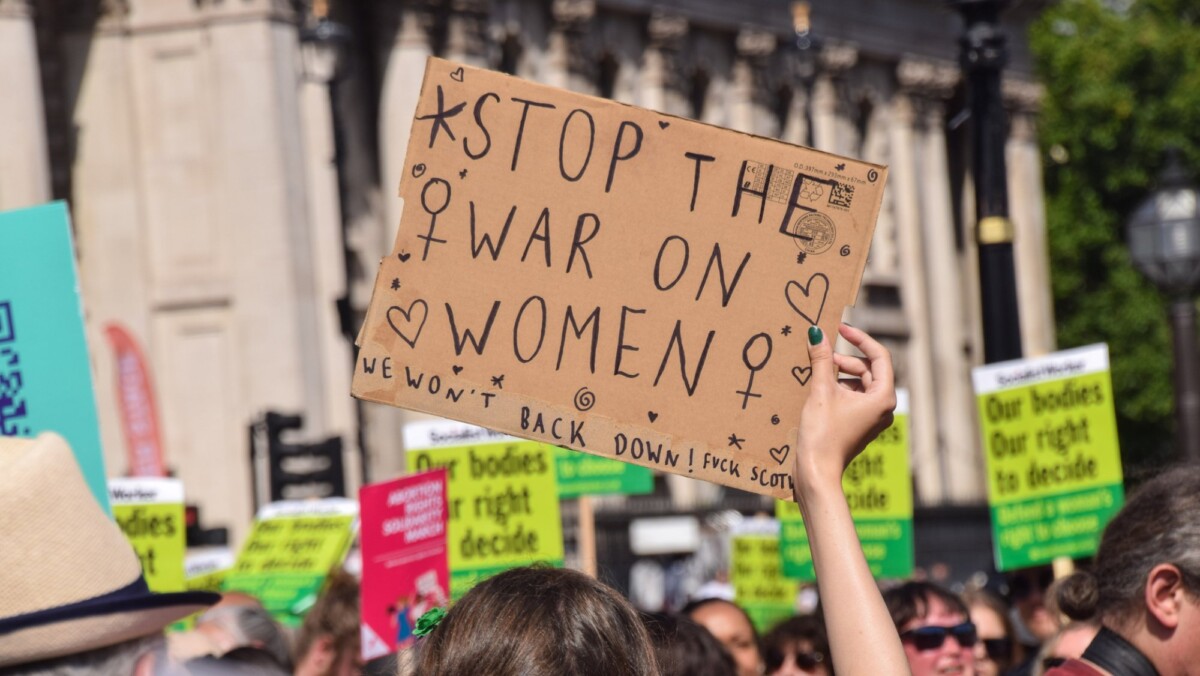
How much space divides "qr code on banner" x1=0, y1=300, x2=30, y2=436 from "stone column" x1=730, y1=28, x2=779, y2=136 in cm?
3742

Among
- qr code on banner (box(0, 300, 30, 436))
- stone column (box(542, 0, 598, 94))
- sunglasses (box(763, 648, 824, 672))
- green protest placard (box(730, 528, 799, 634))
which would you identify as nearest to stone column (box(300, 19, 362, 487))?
stone column (box(542, 0, 598, 94))

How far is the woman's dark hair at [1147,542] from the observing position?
432cm

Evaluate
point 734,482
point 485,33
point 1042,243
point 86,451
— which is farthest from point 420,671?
point 1042,243

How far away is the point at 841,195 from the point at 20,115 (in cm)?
2311

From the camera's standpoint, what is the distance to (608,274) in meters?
4.52

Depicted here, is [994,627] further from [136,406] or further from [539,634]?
[136,406]

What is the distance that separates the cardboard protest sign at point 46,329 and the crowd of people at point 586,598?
90 cm

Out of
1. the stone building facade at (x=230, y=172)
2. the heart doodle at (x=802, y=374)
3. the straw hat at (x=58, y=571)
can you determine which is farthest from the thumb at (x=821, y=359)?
the stone building facade at (x=230, y=172)

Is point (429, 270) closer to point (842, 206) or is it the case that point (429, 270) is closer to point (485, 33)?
point (842, 206)

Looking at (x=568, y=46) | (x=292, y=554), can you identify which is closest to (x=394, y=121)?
(x=568, y=46)

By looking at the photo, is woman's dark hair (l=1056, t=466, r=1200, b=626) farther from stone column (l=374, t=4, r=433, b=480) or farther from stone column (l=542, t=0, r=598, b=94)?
stone column (l=542, t=0, r=598, b=94)

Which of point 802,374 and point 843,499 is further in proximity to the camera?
point 802,374

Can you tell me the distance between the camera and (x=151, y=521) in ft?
31.9

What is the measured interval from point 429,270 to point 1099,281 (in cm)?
5326
